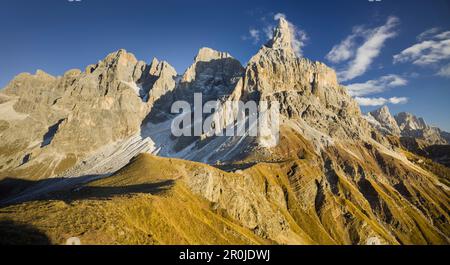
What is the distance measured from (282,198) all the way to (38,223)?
362ft

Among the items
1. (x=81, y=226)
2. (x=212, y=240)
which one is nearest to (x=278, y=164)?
(x=212, y=240)

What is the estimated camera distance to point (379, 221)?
17612 cm

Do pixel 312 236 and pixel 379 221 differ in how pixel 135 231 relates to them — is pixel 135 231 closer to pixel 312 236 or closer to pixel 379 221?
pixel 312 236

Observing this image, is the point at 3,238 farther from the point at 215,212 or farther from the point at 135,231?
the point at 215,212

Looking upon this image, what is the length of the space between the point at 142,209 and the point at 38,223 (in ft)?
46.8

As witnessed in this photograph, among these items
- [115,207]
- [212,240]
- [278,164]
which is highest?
[278,164]

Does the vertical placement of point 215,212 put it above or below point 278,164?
below

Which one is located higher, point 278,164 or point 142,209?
point 278,164

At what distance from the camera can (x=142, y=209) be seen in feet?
153
